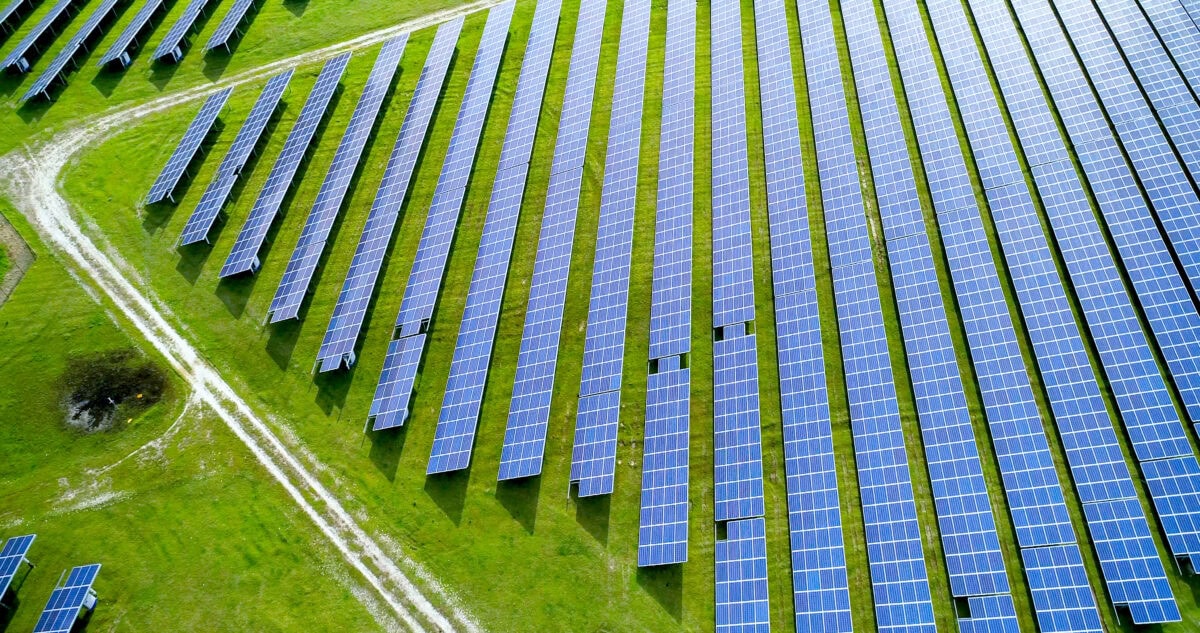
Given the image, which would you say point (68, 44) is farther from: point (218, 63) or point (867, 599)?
point (867, 599)

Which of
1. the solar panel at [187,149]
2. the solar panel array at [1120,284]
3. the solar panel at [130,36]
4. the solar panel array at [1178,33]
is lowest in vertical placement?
the solar panel array at [1120,284]

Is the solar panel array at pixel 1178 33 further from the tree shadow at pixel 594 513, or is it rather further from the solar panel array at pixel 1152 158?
the tree shadow at pixel 594 513

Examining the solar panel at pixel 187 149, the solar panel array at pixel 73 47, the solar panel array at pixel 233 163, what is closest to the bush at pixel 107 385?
the solar panel array at pixel 233 163

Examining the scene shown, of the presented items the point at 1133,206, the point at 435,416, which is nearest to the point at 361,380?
the point at 435,416

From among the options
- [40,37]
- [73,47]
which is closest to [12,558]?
[73,47]

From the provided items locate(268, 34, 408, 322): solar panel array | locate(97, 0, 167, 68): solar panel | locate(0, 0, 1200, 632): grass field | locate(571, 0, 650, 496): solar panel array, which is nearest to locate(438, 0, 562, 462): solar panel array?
locate(0, 0, 1200, 632): grass field

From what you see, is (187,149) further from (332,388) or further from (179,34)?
(332,388)
